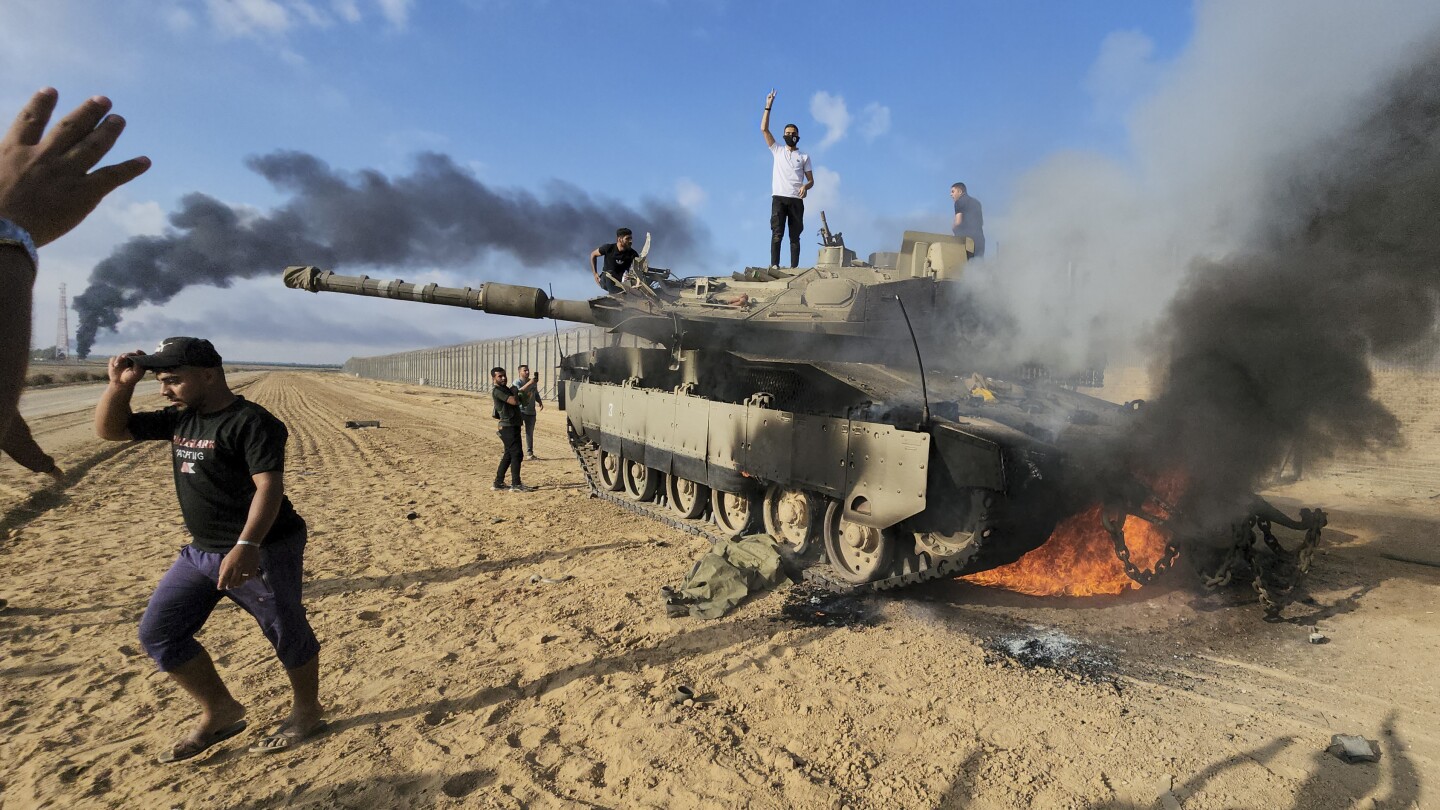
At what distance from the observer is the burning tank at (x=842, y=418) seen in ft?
16.5

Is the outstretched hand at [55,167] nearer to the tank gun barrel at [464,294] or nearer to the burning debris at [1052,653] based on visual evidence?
the burning debris at [1052,653]

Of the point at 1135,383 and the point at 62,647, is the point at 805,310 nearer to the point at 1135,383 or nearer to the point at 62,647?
the point at 62,647

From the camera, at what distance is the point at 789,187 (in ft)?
32.4

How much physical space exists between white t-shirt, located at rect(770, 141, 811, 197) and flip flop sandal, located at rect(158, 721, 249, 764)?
8392mm

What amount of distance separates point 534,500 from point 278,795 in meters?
6.96

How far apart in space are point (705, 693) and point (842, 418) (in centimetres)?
256

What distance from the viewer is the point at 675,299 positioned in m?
8.34

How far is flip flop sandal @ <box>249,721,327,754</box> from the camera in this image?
3.34 m

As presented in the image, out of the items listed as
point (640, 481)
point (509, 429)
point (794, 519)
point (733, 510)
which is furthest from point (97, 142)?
point (509, 429)

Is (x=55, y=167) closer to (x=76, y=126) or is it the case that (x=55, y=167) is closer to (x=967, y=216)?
(x=76, y=126)

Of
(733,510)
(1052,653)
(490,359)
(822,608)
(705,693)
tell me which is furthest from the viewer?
(490,359)

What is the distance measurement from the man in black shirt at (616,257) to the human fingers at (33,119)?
7.64 meters

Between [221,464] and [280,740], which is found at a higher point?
[221,464]

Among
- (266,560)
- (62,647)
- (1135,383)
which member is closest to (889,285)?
(266,560)
